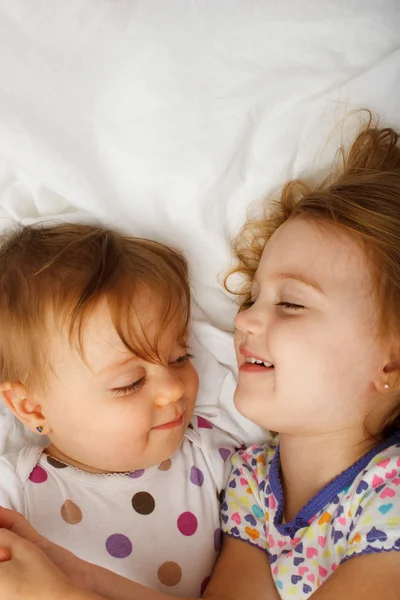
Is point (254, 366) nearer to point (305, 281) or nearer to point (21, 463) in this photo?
point (305, 281)

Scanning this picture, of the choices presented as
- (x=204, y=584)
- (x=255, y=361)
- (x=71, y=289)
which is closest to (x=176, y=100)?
(x=71, y=289)

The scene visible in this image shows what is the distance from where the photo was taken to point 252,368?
4.46 ft

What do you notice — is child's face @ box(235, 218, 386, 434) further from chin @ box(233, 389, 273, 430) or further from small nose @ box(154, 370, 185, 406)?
small nose @ box(154, 370, 185, 406)

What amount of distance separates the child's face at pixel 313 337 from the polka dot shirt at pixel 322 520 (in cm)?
11

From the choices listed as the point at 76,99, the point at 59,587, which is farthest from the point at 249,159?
the point at 59,587

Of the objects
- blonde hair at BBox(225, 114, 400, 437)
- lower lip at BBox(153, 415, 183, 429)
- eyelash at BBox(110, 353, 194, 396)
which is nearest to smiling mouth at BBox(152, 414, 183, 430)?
lower lip at BBox(153, 415, 183, 429)

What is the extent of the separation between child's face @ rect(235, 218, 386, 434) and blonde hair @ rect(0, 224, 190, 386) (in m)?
0.20

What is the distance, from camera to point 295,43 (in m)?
1.45

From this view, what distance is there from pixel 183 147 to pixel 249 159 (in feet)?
0.48

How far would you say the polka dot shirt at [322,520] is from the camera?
4.06 feet

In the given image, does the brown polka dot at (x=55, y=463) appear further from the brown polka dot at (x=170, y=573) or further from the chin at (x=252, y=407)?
the chin at (x=252, y=407)

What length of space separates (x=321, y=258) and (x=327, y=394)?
25 centimetres

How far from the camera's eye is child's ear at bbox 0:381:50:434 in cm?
143

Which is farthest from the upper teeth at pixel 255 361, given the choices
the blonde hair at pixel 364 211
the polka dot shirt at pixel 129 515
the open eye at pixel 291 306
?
the polka dot shirt at pixel 129 515
